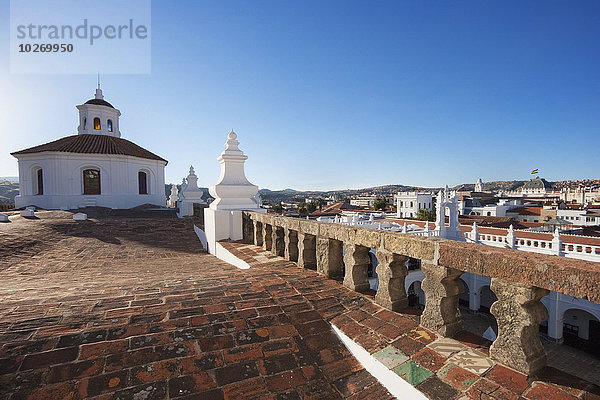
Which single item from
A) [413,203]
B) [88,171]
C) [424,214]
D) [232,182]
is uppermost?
[88,171]

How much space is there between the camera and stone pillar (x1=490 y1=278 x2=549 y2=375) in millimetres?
1837

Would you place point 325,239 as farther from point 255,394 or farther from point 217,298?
point 255,394

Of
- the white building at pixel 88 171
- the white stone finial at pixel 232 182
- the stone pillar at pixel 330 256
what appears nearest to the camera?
the stone pillar at pixel 330 256

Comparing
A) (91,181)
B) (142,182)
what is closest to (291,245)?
(91,181)

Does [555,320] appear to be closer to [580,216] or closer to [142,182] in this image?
[142,182]

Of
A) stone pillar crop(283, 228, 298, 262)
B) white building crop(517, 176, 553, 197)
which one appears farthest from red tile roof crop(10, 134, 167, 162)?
white building crop(517, 176, 553, 197)

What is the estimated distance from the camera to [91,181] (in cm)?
2092

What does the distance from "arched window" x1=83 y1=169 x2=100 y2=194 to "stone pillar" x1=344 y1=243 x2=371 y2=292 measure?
76.3 feet

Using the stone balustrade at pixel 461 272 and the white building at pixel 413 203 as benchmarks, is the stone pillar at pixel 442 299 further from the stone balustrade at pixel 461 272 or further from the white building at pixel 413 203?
the white building at pixel 413 203

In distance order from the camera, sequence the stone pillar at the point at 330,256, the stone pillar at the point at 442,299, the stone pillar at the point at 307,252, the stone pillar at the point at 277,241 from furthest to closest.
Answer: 1. the stone pillar at the point at 277,241
2. the stone pillar at the point at 307,252
3. the stone pillar at the point at 330,256
4. the stone pillar at the point at 442,299

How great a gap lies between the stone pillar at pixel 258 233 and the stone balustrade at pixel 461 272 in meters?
2.35

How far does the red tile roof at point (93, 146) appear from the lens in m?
20.2

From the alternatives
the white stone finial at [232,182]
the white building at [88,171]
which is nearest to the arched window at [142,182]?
the white building at [88,171]

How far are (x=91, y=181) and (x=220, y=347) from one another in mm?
23748
